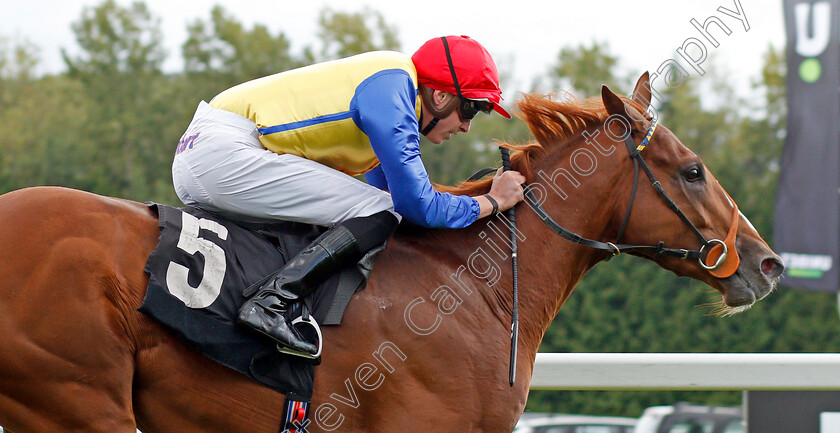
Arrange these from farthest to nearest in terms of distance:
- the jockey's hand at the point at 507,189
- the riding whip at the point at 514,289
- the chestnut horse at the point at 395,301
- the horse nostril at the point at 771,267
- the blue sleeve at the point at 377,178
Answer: the blue sleeve at the point at 377,178
the horse nostril at the point at 771,267
the jockey's hand at the point at 507,189
the riding whip at the point at 514,289
the chestnut horse at the point at 395,301

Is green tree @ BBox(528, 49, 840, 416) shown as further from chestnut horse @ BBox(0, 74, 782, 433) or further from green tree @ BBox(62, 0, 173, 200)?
chestnut horse @ BBox(0, 74, 782, 433)

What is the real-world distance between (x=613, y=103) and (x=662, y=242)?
2.00ft

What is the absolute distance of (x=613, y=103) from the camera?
3486 mm

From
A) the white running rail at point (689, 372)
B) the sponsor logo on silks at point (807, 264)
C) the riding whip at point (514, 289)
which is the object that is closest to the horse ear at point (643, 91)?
the riding whip at point (514, 289)

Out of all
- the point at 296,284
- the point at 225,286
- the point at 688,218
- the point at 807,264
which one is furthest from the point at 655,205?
the point at 807,264

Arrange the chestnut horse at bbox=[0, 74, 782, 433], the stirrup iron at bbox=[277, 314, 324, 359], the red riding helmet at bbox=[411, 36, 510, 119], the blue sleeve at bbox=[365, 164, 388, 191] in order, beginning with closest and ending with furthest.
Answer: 1. the chestnut horse at bbox=[0, 74, 782, 433]
2. the stirrup iron at bbox=[277, 314, 324, 359]
3. the red riding helmet at bbox=[411, 36, 510, 119]
4. the blue sleeve at bbox=[365, 164, 388, 191]

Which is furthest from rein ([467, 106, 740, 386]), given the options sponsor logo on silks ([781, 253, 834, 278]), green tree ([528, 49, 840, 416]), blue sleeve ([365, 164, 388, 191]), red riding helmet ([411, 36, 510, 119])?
green tree ([528, 49, 840, 416])

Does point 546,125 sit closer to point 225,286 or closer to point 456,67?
point 456,67

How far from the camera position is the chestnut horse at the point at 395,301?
2.56m

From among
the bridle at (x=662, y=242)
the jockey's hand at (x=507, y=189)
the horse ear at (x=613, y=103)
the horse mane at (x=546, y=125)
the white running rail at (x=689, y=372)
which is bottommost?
the white running rail at (x=689, y=372)

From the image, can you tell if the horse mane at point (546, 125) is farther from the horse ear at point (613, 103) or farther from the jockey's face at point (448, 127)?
the jockey's face at point (448, 127)

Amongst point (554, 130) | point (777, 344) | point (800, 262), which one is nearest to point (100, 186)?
point (777, 344)

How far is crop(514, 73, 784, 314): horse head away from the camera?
346 centimetres

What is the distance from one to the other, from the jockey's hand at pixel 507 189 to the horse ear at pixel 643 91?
624 mm
